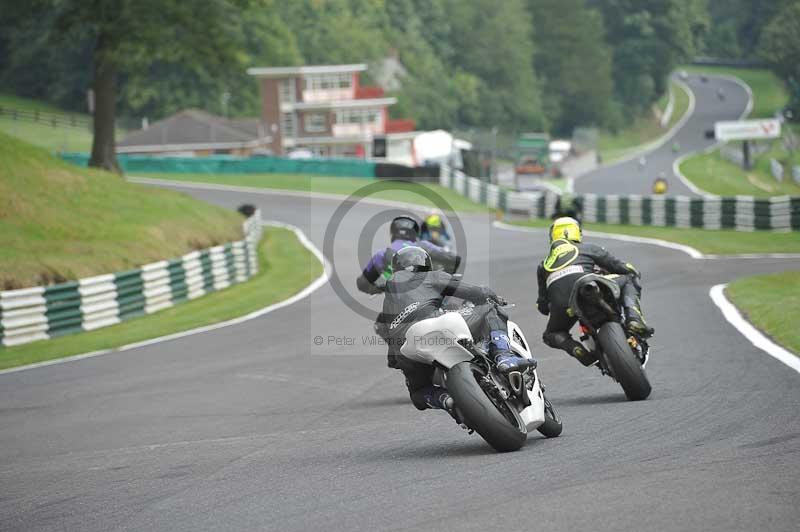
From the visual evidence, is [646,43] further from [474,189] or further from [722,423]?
[722,423]

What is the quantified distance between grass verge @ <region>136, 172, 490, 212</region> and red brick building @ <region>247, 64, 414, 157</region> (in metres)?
33.5

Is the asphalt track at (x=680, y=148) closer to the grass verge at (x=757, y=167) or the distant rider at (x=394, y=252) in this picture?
the grass verge at (x=757, y=167)

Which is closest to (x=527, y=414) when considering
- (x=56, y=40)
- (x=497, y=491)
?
(x=497, y=491)

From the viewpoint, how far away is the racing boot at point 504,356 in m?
7.74

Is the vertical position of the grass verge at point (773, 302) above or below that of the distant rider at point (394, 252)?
below

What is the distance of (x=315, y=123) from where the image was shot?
319 feet

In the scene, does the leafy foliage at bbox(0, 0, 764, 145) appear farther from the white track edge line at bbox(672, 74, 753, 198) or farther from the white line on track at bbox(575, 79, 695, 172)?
the white line on track at bbox(575, 79, 695, 172)

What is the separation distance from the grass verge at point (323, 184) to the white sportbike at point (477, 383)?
42.5m

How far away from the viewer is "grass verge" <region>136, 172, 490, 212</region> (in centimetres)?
5375

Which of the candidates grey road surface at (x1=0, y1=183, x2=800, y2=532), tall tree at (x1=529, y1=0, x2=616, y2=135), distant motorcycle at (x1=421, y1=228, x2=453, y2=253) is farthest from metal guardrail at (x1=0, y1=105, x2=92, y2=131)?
grey road surface at (x1=0, y1=183, x2=800, y2=532)

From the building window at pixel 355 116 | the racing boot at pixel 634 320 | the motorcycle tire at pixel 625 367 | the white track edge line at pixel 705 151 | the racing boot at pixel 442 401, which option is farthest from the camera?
the building window at pixel 355 116

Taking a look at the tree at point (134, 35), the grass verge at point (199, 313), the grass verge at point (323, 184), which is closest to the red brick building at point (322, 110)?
the grass verge at point (323, 184)

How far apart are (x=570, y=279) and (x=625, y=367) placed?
3.89 feet

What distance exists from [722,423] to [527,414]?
138 centimetres
